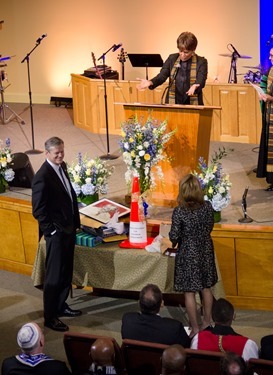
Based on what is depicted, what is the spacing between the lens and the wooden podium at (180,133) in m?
8.19

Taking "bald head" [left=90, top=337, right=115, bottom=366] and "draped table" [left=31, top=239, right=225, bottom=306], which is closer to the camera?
"bald head" [left=90, top=337, right=115, bottom=366]

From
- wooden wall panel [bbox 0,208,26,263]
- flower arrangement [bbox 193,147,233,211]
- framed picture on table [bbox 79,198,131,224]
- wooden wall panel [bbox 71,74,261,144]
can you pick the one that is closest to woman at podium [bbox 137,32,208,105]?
flower arrangement [bbox 193,147,233,211]

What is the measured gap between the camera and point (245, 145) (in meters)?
11.4

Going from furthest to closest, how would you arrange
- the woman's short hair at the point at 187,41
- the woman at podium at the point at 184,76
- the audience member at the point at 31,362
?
1. the woman at podium at the point at 184,76
2. the woman's short hair at the point at 187,41
3. the audience member at the point at 31,362

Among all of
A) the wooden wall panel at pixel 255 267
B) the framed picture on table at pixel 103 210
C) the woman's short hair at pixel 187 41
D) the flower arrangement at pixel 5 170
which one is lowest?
the wooden wall panel at pixel 255 267

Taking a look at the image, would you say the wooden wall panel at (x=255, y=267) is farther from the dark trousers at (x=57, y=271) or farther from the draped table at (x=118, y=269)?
the dark trousers at (x=57, y=271)

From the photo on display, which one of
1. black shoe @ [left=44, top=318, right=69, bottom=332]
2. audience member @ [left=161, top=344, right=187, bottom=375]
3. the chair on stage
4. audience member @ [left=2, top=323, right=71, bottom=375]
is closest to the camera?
audience member @ [left=161, top=344, right=187, bottom=375]

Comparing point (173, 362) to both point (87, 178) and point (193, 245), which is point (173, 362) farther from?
point (87, 178)

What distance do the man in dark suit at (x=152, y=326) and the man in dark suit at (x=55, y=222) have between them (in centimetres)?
135

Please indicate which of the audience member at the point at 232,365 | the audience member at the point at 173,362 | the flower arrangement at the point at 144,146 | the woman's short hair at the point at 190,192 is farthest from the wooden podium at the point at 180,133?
the audience member at the point at 232,365

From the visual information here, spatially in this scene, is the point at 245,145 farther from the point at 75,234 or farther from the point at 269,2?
the point at 75,234

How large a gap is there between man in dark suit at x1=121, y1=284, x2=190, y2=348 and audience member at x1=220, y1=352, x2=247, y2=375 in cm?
93

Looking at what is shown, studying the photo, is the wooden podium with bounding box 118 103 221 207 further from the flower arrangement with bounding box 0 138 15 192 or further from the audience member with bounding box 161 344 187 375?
the audience member with bounding box 161 344 187 375

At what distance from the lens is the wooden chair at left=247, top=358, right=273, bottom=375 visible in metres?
4.79
